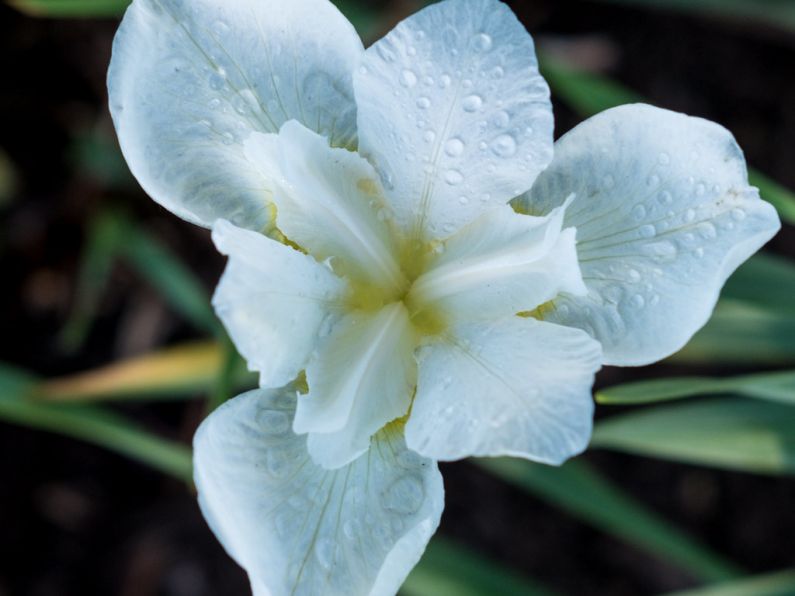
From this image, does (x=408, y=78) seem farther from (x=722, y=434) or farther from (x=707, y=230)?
(x=722, y=434)

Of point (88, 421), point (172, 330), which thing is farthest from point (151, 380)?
point (172, 330)

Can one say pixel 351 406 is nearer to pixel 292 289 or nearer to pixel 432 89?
pixel 292 289

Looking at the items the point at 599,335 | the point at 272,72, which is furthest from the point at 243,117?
the point at 599,335

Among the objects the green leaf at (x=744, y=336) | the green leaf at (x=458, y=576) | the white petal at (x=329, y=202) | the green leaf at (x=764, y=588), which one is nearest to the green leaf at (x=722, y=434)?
the green leaf at (x=744, y=336)

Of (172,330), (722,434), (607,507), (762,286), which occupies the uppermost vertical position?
(762,286)

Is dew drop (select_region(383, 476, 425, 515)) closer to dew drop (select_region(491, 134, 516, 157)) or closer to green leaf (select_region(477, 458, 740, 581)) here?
dew drop (select_region(491, 134, 516, 157))
